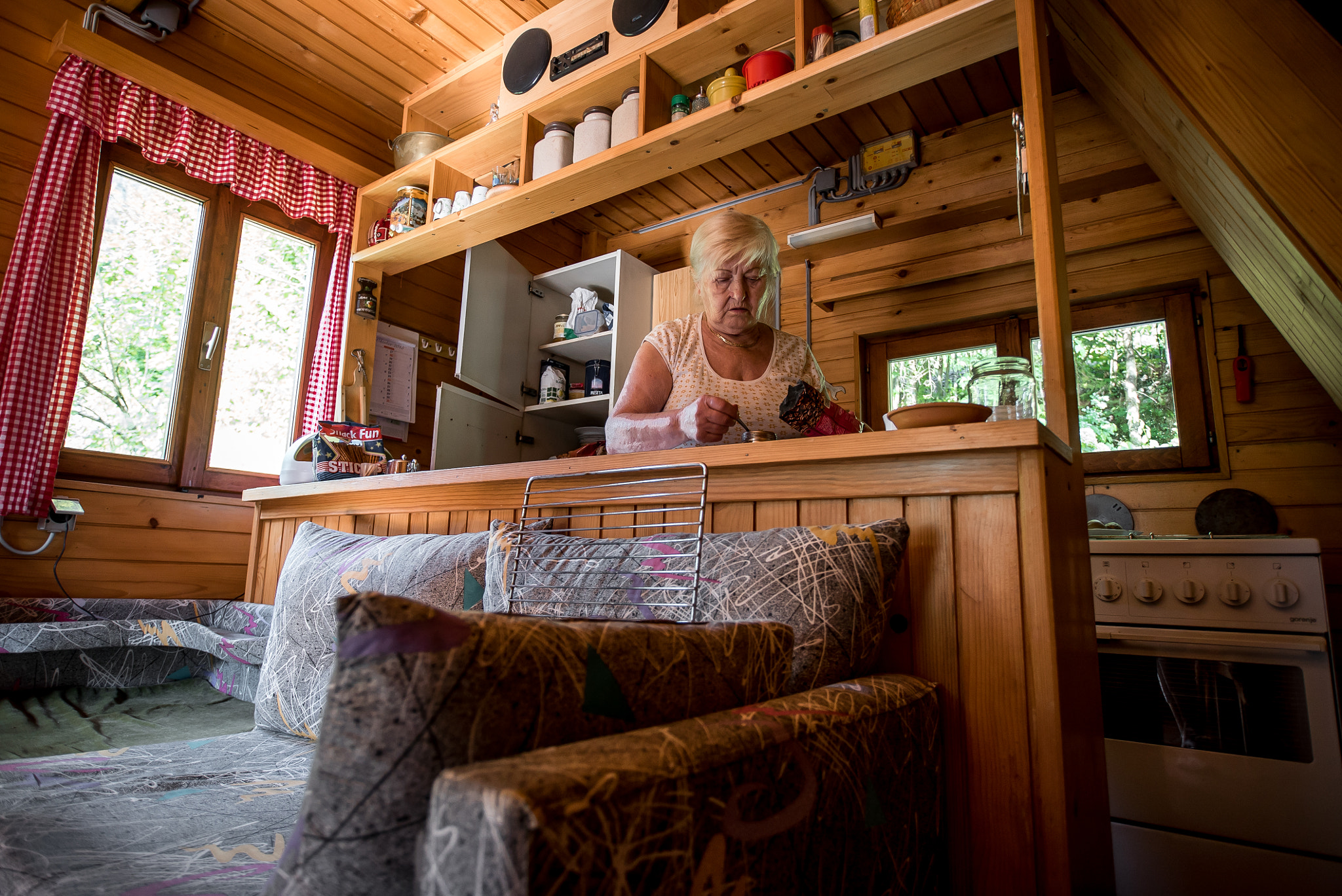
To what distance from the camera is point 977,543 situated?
99 cm

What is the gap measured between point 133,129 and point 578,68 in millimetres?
1677

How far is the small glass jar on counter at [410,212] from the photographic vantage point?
288 centimetres

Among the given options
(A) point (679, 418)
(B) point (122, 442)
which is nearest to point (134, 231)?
(B) point (122, 442)

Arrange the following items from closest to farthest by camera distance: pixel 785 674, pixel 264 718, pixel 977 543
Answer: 1. pixel 785 674
2. pixel 977 543
3. pixel 264 718

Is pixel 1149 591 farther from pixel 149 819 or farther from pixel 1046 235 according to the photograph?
pixel 149 819

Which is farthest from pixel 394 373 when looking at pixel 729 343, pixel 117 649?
pixel 729 343

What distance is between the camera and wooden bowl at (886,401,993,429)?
1.10 metres

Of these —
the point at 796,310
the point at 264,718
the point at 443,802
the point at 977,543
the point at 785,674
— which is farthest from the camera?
the point at 796,310

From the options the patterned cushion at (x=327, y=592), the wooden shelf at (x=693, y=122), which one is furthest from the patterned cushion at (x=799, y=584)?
the wooden shelf at (x=693, y=122)

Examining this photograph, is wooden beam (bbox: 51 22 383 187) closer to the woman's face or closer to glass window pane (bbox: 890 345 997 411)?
the woman's face

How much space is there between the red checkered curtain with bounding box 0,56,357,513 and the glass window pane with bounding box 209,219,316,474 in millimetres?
342

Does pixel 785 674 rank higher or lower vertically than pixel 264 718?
higher

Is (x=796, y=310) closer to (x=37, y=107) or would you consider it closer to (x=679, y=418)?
(x=679, y=418)

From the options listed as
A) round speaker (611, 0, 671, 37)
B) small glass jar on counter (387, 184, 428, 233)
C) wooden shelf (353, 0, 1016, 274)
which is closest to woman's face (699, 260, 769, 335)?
wooden shelf (353, 0, 1016, 274)
